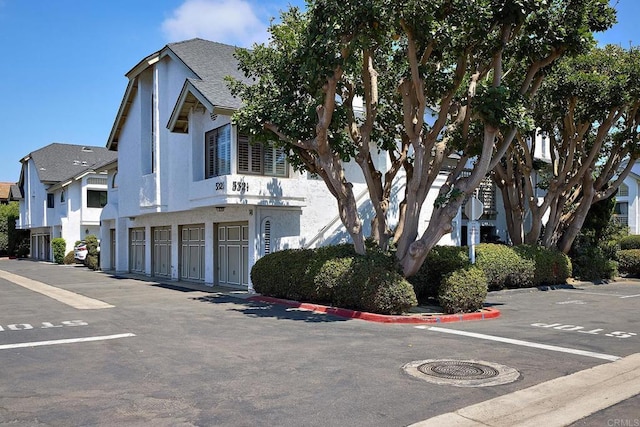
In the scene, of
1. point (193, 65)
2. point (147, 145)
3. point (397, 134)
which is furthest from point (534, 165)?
point (147, 145)

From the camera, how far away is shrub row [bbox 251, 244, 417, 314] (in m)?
13.4

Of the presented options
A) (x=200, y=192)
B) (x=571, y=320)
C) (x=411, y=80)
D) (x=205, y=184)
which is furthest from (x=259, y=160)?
(x=571, y=320)

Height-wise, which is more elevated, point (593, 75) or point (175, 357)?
point (593, 75)

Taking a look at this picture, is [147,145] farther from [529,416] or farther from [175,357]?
[529,416]

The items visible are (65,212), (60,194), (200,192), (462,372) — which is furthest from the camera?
(60,194)

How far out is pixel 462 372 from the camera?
26.4 feet

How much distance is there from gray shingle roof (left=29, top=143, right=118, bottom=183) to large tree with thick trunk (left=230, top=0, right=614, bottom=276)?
108 ft

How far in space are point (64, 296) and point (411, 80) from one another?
12810 millimetres

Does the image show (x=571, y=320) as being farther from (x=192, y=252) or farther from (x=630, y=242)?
(x=630, y=242)

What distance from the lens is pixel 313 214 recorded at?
20641 mm

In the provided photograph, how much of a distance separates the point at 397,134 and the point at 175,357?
1093 centimetres

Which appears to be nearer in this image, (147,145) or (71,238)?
(147,145)

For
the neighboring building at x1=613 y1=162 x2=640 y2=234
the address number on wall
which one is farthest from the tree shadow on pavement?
the neighboring building at x1=613 y1=162 x2=640 y2=234

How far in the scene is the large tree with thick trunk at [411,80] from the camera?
12.6 m
